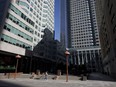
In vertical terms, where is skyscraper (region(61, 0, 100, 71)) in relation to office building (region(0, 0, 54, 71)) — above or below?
above

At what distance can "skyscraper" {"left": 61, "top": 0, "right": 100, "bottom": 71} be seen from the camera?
136 metres

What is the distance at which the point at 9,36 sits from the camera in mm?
40875

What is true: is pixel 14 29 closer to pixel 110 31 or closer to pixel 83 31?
pixel 110 31

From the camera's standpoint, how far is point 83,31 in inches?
6058

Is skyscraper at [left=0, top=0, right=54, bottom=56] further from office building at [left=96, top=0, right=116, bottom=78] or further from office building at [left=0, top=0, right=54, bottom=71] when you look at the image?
office building at [left=96, top=0, right=116, bottom=78]

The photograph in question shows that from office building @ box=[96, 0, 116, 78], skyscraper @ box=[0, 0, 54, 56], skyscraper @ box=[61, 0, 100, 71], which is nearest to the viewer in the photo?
office building @ box=[96, 0, 116, 78]

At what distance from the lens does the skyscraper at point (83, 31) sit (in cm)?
13562

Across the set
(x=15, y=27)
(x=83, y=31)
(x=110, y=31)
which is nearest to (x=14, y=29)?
(x=15, y=27)

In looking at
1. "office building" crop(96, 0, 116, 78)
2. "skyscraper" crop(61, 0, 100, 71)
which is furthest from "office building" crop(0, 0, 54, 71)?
"skyscraper" crop(61, 0, 100, 71)

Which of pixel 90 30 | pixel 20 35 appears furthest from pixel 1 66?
pixel 90 30

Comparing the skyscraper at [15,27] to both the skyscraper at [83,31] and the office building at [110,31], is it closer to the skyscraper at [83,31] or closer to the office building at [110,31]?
the office building at [110,31]

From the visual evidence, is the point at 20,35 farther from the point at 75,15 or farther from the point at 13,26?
the point at 75,15

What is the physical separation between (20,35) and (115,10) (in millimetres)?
31638

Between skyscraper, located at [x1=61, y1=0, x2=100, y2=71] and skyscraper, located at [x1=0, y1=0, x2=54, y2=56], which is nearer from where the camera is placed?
skyscraper, located at [x1=0, y1=0, x2=54, y2=56]
